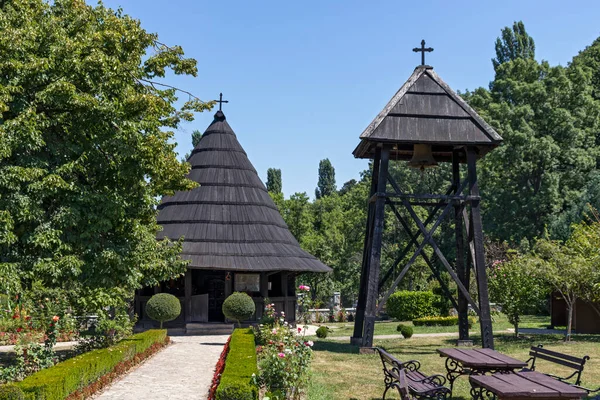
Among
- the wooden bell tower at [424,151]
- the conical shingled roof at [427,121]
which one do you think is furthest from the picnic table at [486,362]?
the conical shingled roof at [427,121]

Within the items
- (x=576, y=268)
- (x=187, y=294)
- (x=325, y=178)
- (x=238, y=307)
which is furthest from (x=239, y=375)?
(x=325, y=178)

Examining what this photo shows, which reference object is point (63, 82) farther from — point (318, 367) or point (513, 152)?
point (513, 152)

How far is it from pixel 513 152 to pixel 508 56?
17.8 meters

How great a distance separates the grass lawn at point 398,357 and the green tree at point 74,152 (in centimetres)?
568

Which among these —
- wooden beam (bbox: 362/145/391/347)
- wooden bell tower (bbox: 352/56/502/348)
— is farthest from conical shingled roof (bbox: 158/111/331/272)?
wooden beam (bbox: 362/145/391/347)

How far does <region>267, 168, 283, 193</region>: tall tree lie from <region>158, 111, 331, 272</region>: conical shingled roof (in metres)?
42.8

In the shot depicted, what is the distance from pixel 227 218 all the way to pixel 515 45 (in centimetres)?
4021

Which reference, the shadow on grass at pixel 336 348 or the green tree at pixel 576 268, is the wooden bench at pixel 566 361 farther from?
the green tree at pixel 576 268

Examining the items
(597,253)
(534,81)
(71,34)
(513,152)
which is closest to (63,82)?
(71,34)

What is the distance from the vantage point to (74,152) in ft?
49.1

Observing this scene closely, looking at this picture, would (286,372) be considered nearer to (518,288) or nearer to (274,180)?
(518,288)

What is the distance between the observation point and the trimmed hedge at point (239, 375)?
959 cm

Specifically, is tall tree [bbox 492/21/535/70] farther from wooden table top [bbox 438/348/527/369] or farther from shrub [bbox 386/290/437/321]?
wooden table top [bbox 438/348/527/369]

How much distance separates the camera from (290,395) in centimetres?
1073
